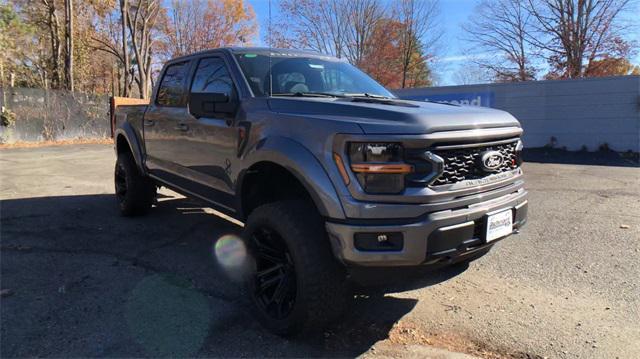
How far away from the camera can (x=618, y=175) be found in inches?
388

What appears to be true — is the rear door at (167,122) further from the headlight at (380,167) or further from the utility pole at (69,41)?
the utility pole at (69,41)

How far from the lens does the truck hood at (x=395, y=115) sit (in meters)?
2.60

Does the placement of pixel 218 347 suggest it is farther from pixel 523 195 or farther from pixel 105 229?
pixel 105 229

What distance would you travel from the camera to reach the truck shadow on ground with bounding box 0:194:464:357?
9.56 ft

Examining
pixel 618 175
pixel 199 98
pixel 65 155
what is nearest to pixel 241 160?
pixel 199 98

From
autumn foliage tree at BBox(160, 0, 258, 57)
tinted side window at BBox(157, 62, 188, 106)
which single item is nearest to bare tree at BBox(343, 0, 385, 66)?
autumn foliage tree at BBox(160, 0, 258, 57)

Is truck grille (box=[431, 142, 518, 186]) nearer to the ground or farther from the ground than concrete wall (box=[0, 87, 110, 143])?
nearer to the ground

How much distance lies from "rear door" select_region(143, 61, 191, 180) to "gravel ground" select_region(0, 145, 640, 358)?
876 mm

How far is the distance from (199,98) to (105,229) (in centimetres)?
299

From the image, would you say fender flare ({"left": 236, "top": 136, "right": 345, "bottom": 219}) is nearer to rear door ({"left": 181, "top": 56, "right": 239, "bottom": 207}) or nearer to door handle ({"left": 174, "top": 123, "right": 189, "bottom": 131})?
rear door ({"left": 181, "top": 56, "right": 239, "bottom": 207})

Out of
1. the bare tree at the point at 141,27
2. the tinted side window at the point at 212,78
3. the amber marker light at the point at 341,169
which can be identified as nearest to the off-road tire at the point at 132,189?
the tinted side window at the point at 212,78

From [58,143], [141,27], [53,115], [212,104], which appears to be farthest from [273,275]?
[141,27]

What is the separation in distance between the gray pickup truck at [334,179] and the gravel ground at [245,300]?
0.49 m

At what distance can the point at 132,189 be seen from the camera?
585 centimetres
